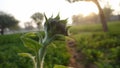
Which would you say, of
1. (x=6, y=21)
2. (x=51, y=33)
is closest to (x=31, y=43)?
(x=51, y=33)

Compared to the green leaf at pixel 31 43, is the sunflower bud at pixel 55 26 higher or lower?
higher

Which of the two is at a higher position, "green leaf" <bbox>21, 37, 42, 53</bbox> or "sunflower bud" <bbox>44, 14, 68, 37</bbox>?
"sunflower bud" <bbox>44, 14, 68, 37</bbox>

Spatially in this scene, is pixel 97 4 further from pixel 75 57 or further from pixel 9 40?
pixel 75 57

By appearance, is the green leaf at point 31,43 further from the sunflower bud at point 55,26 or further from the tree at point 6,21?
the tree at point 6,21

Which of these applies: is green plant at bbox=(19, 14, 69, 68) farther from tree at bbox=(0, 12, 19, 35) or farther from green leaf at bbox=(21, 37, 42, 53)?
tree at bbox=(0, 12, 19, 35)

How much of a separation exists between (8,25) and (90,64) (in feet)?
104

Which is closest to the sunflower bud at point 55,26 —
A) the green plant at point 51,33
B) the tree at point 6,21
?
the green plant at point 51,33

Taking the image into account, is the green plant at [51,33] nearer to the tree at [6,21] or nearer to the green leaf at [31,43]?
the green leaf at [31,43]

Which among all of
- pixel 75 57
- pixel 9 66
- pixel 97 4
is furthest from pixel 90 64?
pixel 97 4

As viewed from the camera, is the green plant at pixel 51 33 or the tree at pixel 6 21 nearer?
the green plant at pixel 51 33

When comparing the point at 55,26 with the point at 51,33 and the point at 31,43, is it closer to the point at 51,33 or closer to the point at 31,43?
the point at 51,33

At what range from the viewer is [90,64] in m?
10.0

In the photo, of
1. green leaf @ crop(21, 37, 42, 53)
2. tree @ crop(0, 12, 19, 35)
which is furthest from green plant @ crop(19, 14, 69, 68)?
tree @ crop(0, 12, 19, 35)

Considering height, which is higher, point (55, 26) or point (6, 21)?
point (55, 26)
